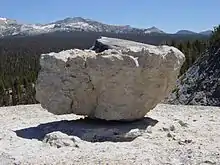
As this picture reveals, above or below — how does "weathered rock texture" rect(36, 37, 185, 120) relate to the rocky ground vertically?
above

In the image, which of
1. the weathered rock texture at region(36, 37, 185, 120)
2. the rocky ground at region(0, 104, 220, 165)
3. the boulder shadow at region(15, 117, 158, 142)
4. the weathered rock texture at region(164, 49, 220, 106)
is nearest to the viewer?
the rocky ground at region(0, 104, 220, 165)

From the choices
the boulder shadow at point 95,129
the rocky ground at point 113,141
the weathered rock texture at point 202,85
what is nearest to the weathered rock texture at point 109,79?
the boulder shadow at point 95,129

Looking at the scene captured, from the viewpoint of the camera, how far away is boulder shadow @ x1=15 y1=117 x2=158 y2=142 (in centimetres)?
1249

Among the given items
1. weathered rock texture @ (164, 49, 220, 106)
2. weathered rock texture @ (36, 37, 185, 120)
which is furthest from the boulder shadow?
weathered rock texture @ (164, 49, 220, 106)

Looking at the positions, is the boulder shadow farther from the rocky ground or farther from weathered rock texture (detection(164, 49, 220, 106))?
weathered rock texture (detection(164, 49, 220, 106))

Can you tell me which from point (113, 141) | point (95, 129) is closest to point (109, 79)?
point (95, 129)

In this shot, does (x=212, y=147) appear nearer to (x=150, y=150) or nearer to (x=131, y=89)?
(x=150, y=150)

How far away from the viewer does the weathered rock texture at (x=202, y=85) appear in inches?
874

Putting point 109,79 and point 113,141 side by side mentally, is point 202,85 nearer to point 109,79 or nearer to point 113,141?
point 109,79

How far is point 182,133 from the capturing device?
13047 millimetres

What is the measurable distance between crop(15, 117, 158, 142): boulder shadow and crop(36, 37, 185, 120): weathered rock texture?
332 mm

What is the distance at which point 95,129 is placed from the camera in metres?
13.0

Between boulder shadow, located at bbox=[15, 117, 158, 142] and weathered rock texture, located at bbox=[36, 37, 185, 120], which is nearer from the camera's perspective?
boulder shadow, located at bbox=[15, 117, 158, 142]

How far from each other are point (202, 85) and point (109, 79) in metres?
11.6
